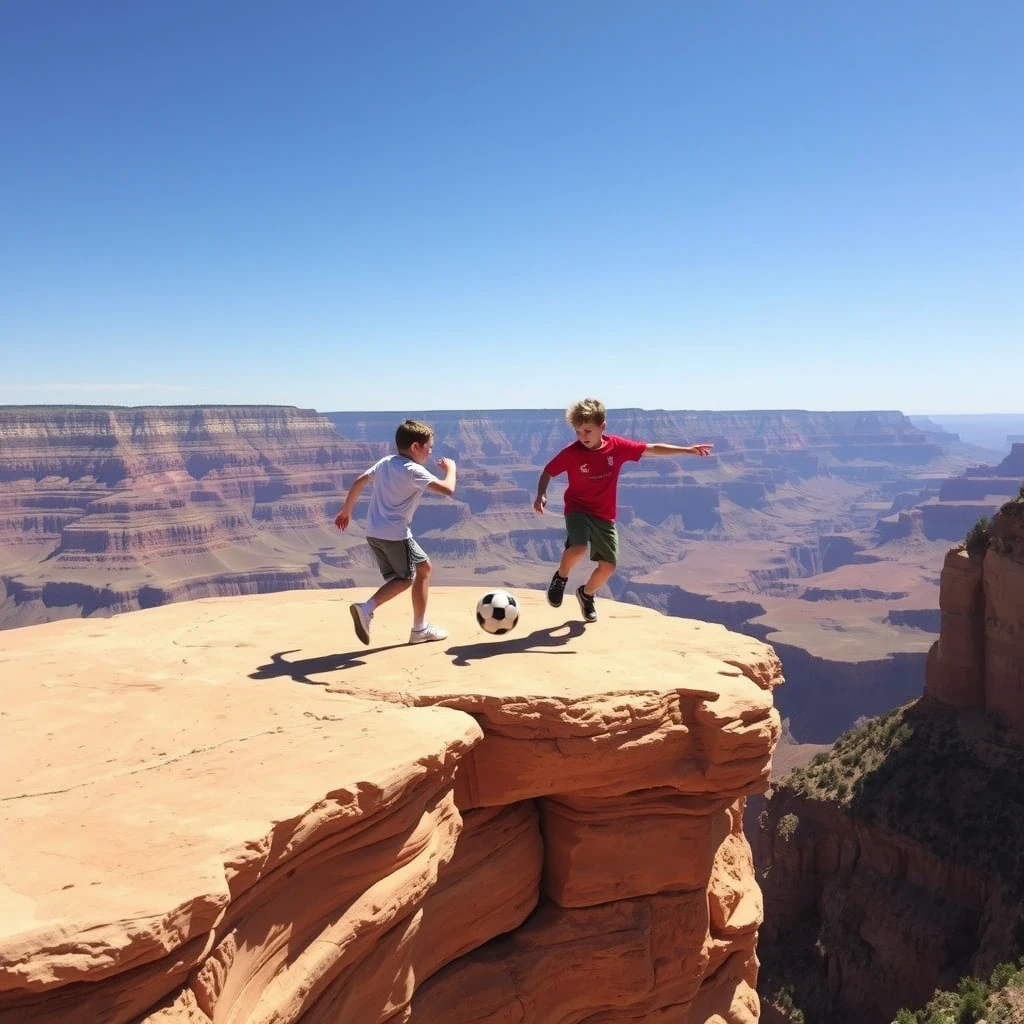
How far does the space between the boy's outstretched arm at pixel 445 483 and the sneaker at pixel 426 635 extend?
182cm

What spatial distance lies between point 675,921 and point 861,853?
27258 millimetres

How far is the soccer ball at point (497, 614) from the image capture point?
35.8ft

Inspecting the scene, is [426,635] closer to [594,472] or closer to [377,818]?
[594,472]

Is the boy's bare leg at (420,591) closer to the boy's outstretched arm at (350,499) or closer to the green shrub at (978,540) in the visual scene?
the boy's outstretched arm at (350,499)

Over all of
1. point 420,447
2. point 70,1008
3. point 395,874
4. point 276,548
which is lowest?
point 276,548

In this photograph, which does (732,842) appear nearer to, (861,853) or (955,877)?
(955,877)

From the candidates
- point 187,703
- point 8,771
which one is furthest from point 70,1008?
point 187,703

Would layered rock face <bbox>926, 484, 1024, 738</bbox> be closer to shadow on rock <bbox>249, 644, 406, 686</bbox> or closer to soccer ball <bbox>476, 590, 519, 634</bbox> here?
soccer ball <bbox>476, 590, 519, 634</bbox>

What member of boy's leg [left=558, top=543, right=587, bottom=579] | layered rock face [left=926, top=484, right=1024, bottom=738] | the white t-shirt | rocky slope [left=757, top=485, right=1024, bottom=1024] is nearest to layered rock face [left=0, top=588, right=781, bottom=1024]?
boy's leg [left=558, top=543, right=587, bottom=579]

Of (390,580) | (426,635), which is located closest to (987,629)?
(426,635)

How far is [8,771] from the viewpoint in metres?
6.79

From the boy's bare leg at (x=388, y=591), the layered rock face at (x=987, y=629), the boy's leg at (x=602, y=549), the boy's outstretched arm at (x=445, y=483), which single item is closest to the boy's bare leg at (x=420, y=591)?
the boy's bare leg at (x=388, y=591)

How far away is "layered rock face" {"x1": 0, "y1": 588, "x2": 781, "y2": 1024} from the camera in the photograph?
5.34m

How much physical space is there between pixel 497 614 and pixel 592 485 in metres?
2.13
